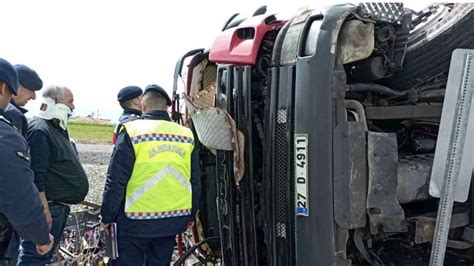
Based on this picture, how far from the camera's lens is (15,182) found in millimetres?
2828

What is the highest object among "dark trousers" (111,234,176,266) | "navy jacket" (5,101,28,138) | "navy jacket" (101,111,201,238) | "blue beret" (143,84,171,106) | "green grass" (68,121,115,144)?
"blue beret" (143,84,171,106)

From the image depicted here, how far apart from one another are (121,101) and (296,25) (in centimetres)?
271

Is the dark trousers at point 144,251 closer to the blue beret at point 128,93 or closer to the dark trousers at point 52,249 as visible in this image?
the dark trousers at point 52,249

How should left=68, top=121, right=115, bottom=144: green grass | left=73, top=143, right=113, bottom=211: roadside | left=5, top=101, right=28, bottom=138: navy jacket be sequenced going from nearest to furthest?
left=5, top=101, right=28, bottom=138: navy jacket
left=73, top=143, right=113, bottom=211: roadside
left=68, top=121, right=115, bottom=144: green grass

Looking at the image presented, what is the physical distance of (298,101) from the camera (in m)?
2.77

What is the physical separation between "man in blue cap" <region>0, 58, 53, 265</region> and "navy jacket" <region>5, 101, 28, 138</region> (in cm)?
46

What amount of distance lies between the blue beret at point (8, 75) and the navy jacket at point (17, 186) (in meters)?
0.16

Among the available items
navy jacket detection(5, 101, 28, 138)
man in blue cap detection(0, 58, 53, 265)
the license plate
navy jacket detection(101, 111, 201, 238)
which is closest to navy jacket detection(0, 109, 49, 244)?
man in blue cap detection(0, 58, 53, 265)

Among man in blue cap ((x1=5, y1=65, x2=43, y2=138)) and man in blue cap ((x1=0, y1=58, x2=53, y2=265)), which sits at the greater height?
man in blue cap ((x1=5, y1=65, x2=43, y2=138))

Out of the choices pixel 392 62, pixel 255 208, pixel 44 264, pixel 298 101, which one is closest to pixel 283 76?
pixel 298 101

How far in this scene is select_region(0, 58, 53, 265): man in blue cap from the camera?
281 centimetres

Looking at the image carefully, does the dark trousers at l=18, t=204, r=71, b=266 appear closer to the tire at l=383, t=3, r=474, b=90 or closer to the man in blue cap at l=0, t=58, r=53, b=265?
the man in blue cap at l=0, t=58, r=53, b=265

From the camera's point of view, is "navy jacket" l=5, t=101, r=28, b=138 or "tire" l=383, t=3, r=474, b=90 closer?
"tire" l=383, t=3, r=474, b=90

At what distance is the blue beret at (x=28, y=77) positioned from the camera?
12.5 ft
